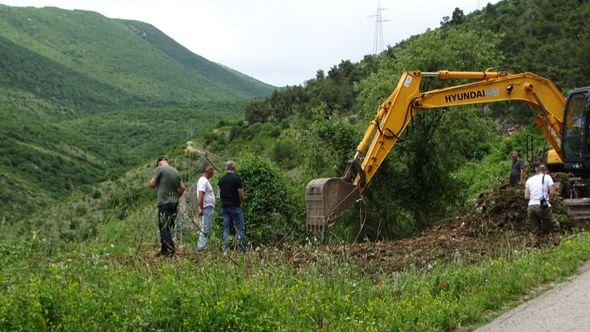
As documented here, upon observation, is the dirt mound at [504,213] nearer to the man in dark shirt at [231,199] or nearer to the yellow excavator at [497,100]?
the yellow excavator at [497,100]

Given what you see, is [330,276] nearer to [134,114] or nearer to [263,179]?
[263,179]

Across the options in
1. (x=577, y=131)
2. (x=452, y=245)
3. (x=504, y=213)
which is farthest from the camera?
(x=577, y=131)

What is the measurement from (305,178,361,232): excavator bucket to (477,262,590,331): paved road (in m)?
6.46

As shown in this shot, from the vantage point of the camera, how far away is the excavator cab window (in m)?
16.6

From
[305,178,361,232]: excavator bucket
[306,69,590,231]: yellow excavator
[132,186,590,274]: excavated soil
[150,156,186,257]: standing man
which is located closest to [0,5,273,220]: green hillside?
[306,69,590,231]: yellow excavator

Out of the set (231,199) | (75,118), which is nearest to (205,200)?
(231,199)

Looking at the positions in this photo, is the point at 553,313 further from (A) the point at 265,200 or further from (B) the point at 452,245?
(A) the point at 265,200

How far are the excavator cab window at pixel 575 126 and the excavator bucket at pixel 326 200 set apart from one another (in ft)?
17.6

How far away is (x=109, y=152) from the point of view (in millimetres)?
107438

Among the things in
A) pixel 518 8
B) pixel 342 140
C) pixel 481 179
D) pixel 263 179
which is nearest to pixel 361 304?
pixel 263 179

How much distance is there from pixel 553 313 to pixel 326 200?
7506 mm

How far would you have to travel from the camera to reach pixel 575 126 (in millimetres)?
16750

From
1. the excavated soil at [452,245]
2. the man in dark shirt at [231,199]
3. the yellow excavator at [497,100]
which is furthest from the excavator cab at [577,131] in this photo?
the man in dark shirt at [231,199]

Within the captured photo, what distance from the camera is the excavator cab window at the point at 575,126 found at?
54.3ft
